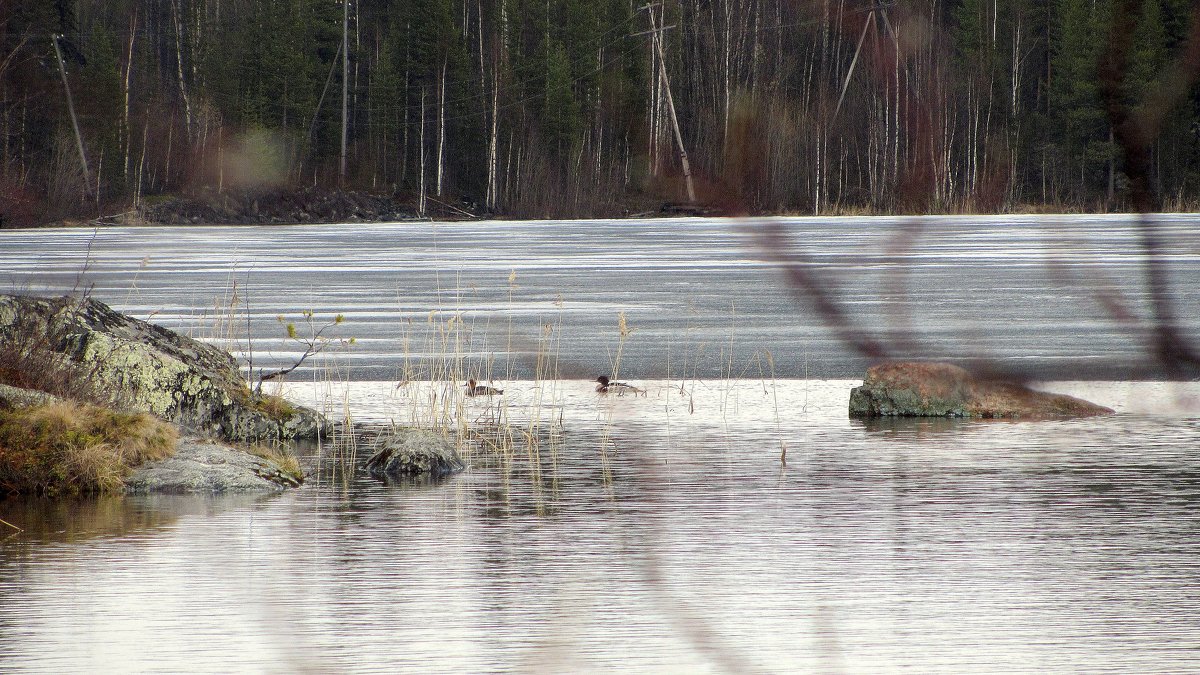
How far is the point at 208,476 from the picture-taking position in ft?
29.6

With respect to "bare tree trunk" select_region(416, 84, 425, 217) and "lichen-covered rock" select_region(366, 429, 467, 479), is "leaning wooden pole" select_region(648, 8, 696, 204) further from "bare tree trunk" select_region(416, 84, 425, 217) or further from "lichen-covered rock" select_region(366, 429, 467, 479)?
"bare tree trunk" select_region(416, 84, 425, 217)

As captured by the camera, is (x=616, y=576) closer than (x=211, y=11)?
Yes

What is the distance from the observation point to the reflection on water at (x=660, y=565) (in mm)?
5578

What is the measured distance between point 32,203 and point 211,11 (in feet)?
109

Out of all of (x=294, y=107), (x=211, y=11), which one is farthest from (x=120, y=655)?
(x=211, y=11)

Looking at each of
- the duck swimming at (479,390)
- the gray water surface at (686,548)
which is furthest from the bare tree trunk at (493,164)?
the duck swimming at (479,390)

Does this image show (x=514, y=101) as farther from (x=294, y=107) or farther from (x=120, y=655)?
(x=120, y=655)

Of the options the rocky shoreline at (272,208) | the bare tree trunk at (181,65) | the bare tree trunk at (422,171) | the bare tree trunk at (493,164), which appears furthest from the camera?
the bare tree trunk at (181,65)

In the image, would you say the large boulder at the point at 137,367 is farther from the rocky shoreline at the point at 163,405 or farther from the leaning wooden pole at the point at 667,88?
the leaning wooden pole at the point at 667,88

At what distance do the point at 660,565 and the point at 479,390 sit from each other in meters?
5.97

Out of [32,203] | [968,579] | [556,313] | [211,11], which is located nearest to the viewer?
[968,579]

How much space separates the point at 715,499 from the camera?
8.23 meters

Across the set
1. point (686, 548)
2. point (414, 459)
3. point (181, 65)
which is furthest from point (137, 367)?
point (181, 65)

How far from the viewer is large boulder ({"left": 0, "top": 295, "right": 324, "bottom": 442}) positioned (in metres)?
10.2
